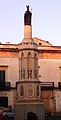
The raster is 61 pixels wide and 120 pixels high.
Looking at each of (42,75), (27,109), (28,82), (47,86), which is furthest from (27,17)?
(42,75)

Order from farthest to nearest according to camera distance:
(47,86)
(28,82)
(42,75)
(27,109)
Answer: (42,75) < (47,86) < (28,82) < (27,109)

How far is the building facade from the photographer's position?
124 ft

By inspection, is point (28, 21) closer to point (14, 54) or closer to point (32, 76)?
point (32, 76)

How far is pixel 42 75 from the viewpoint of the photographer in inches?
1543

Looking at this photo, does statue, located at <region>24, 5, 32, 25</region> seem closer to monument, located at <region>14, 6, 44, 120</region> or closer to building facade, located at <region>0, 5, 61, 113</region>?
monument, located at <region>14, 6, 44, 120</region>

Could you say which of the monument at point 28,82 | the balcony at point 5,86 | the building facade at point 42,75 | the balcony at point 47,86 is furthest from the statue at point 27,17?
the balcony at point 47,86

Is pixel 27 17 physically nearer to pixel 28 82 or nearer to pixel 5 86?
pixel 28 82

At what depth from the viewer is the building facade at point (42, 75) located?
3778 centimetres

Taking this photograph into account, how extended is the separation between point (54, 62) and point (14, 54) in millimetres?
4276

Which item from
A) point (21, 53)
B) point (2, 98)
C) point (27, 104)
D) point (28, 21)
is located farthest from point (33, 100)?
point (2, 98)

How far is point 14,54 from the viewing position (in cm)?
3869

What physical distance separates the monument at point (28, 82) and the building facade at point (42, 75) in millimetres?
12158

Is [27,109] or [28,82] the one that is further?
[28,82]

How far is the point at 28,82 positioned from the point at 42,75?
1456 centimetres
